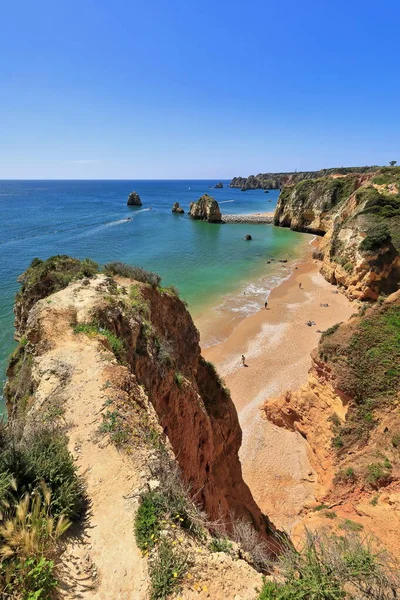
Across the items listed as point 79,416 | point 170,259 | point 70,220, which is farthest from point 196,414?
point 70,220

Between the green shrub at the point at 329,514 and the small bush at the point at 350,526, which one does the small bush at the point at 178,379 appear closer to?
the small bush at the point at 350,526

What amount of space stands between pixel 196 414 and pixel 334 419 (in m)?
7.79

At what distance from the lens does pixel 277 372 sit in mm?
22953

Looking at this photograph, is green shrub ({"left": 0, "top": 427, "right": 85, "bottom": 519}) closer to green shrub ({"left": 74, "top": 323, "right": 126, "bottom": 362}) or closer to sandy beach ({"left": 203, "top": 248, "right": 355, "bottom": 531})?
green shrub ({"left": 74, "top": 323, "right": 126, "bottom": 362})

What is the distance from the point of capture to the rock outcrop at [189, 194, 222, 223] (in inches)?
3531

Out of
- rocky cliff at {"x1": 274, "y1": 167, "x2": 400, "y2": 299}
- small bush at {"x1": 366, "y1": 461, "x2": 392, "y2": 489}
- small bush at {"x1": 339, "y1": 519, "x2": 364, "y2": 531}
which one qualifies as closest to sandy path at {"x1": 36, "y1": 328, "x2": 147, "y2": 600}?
small bush at {"x1": 339, "y1": 519, "x2": 364, "y2": 531}

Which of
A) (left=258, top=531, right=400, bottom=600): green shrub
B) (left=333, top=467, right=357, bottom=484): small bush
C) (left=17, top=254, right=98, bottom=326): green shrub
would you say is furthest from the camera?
(left=17, top=254, right=98, bottom=326): green shrub

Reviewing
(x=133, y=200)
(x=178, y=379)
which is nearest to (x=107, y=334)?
(x=178, y=379)

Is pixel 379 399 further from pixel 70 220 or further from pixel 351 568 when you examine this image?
pixel 70 220

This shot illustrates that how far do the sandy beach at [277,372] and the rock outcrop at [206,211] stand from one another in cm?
5230

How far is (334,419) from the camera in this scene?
14633 millimetres

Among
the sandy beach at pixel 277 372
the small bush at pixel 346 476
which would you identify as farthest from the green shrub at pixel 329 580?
the sandy beach at pixel 277 372

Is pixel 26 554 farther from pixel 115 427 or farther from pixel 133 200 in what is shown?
pixel 133 200

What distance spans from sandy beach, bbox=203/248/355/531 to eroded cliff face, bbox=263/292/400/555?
40.7 inches
